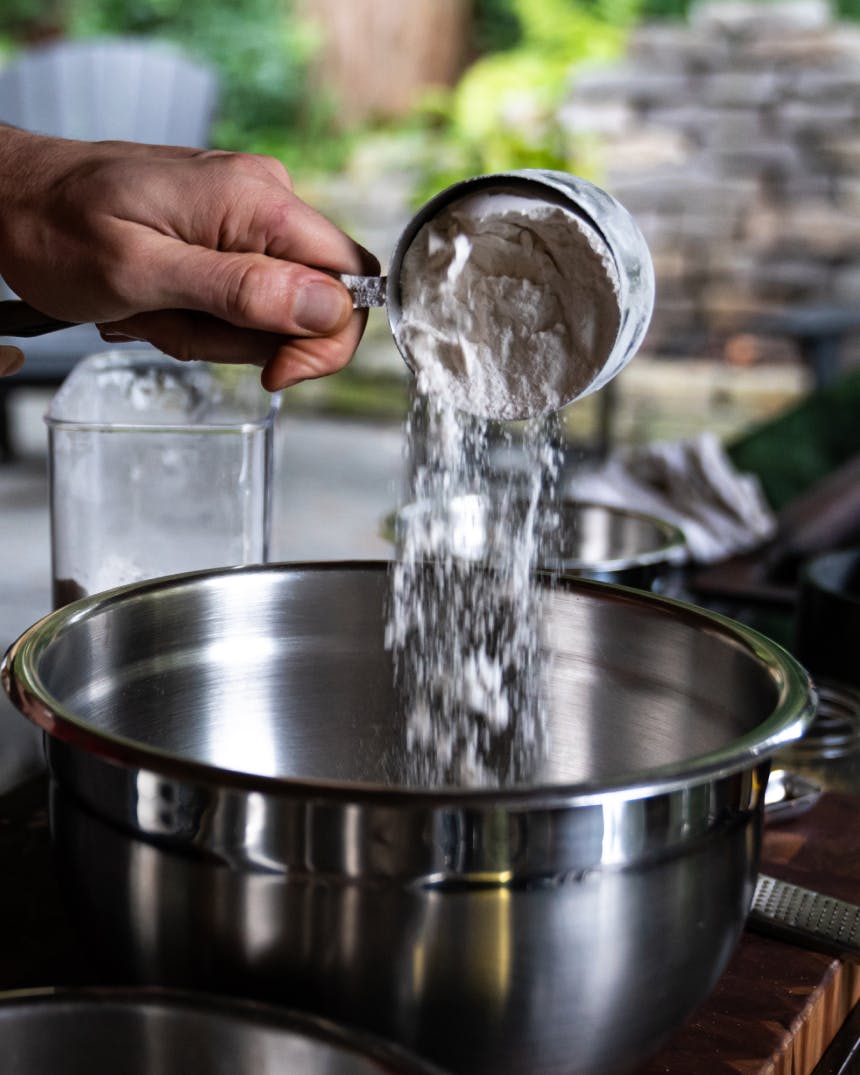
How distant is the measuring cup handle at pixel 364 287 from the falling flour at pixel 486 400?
0.6 inches

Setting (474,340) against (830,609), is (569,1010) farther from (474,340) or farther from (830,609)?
(830,609)

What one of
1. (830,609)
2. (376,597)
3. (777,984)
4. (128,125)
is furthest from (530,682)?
(128,125)

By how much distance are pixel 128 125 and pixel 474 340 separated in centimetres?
549

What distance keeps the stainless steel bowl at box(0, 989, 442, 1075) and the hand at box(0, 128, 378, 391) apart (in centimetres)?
42

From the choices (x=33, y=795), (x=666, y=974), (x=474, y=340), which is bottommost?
(x=33, y=795)

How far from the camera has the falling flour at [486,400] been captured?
793mm

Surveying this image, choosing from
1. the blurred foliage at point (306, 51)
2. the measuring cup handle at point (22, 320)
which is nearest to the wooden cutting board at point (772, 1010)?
the measuring cup handle at point (22, 320)

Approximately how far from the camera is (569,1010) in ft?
1.71

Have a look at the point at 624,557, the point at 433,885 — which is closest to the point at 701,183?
the point at 624,557

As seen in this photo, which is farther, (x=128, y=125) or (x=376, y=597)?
(x=128, y=125)

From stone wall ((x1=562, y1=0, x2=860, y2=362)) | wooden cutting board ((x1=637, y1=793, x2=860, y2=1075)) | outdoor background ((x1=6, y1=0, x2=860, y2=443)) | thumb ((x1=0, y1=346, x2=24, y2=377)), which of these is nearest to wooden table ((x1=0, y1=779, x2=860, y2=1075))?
wooden cutting board ((x1=637, y1=793, x2=860, y2=1075))

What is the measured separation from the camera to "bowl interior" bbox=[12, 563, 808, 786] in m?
0.70

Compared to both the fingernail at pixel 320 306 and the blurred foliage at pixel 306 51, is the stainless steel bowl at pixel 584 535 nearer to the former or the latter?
the fingernail at pixel 320 306

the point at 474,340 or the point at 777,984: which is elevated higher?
the point at 474,340
